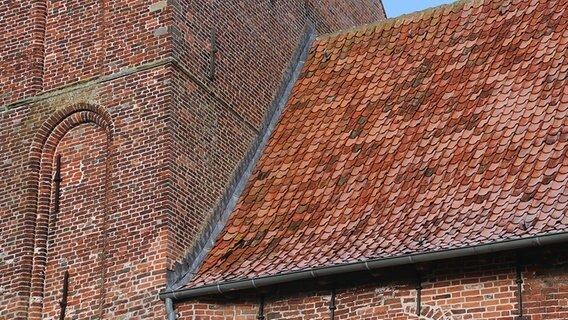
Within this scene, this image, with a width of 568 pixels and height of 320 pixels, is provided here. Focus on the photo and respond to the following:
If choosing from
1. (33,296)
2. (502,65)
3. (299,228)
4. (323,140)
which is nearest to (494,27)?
(502,65)

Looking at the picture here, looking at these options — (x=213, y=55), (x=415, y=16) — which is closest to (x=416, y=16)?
(x=415, y=16)

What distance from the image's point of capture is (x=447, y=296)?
10992mm

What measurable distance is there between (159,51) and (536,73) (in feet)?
12.8

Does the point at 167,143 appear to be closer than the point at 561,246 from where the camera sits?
No

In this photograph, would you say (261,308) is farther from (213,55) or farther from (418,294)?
(213,55)

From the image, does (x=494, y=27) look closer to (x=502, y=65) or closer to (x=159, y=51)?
(x=502, y=65)

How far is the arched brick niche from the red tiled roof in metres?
1.24

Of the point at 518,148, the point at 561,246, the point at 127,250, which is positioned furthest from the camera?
the point at 127,250

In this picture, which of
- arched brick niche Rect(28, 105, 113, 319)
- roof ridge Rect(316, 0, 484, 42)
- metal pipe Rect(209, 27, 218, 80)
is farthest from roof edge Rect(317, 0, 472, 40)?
arched brick niche Rect(28, 105, 113, 319)

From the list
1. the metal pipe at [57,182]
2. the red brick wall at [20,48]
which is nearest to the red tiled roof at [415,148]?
the metal pipe at [57,182]

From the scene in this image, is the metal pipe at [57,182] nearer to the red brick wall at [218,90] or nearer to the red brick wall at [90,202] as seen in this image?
the red brick wall at [90,202]

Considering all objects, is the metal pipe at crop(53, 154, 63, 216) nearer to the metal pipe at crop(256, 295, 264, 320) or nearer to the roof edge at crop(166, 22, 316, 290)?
the roof edge at crop(166, 22, 316, 290)

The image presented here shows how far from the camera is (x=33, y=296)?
1295cm

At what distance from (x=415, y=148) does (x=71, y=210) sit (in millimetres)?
3617
